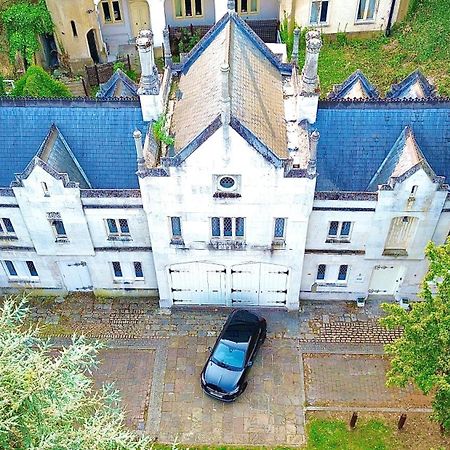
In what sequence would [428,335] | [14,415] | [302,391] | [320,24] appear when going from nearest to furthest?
[14,415] → [428,335] → [302,391] → [320,24]

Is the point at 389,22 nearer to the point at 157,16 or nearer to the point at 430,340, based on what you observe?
the point at 157,16

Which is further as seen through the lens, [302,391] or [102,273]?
[102,273]

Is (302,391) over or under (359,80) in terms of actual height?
under

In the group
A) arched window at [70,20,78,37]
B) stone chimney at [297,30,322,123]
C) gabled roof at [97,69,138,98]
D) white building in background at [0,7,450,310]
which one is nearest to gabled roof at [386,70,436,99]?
white building in background at [0,7,450,310]

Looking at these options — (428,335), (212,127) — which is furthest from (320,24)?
(428,335)

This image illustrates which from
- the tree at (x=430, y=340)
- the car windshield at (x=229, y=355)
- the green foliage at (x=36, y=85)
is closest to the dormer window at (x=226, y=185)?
the car windshield at (x=229, y=355)

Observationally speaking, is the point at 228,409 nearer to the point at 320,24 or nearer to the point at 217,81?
the point at 217,81

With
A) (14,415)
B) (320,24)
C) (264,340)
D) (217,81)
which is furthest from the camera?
(320,24)
